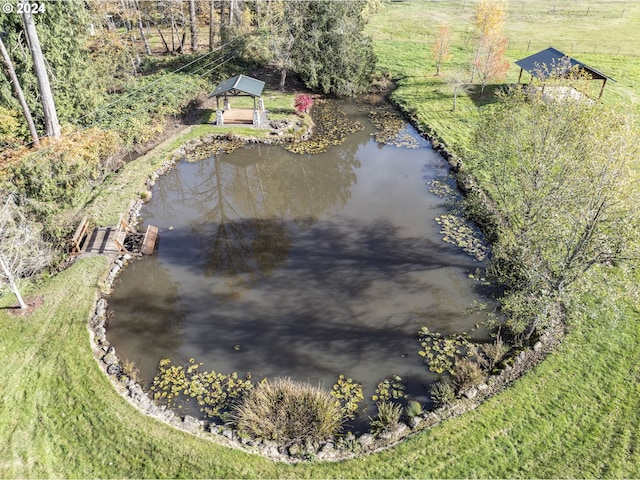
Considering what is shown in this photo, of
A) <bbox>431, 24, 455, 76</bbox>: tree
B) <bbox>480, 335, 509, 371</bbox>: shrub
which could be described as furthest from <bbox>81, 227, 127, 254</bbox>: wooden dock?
<bbox>431, 24, 455, 76</bbox>: tree

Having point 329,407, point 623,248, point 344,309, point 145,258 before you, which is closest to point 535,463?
point 329,407

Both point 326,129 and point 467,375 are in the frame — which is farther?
point 326,129

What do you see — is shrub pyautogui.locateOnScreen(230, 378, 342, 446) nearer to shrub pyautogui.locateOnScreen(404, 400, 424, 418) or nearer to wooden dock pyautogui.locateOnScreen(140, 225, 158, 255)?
shrub pyautogui.locateOnScreen(404, 400, 424, 418)

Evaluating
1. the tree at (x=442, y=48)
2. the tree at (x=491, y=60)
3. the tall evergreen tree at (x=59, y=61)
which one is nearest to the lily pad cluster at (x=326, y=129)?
the tree at (x=442, y=48)

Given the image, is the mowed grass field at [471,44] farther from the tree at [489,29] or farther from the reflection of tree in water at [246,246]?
the reflection of tree in water at [246,246]

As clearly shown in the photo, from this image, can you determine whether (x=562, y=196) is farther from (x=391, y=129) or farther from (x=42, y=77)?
(x=42, y=77)

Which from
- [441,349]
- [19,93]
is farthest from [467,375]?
[19,93]
